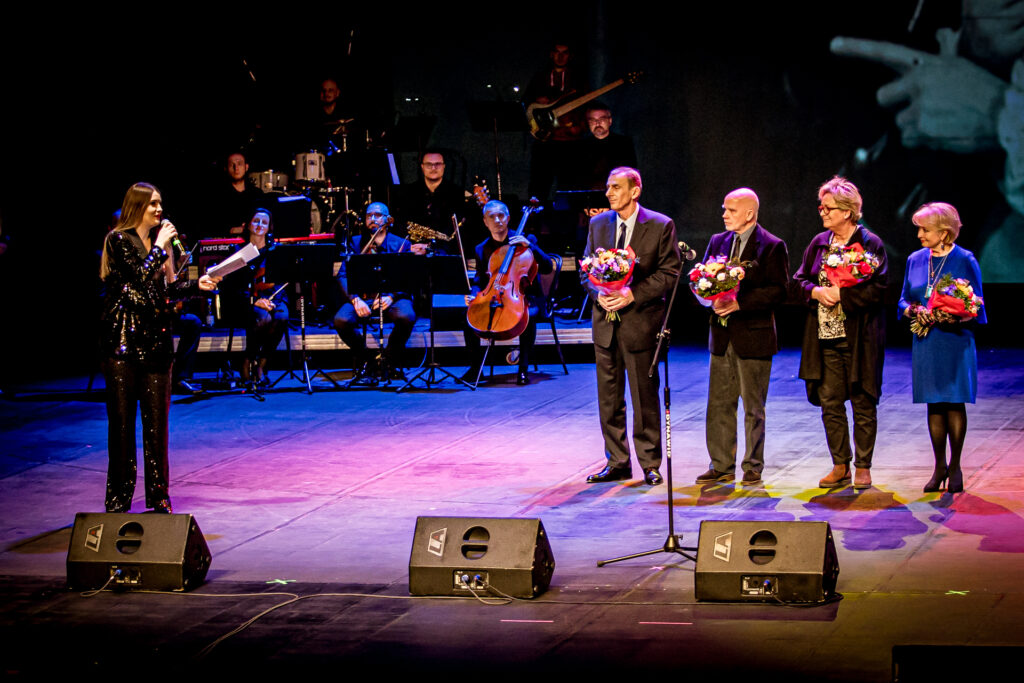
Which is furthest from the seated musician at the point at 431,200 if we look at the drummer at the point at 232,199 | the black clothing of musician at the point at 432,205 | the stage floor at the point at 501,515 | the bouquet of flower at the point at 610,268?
the bouquet of flower at the point at 610,268

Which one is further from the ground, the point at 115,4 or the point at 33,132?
the point at 115,4

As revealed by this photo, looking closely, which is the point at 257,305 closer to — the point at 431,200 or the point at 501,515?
the point at 431,200

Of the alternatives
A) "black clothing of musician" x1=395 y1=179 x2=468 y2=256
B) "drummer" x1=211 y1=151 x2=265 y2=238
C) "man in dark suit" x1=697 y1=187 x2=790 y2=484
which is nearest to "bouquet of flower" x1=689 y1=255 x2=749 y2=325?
"man in dark suit" x1=697 y1=187 x2=790 y2=484

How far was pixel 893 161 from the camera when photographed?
14688mm

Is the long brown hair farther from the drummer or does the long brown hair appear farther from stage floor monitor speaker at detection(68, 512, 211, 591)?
the drummer

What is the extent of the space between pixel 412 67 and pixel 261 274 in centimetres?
485

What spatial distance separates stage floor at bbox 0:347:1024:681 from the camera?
461cm

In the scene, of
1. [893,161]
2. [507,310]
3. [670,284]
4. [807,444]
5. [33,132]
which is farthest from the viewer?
[893,161]

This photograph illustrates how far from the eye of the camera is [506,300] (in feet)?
37.6

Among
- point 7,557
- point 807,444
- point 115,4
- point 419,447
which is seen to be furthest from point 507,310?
point 115,4

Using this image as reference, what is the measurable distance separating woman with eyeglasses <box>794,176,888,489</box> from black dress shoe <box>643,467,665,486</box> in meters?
0.99

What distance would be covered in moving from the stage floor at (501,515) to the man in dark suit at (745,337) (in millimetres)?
250

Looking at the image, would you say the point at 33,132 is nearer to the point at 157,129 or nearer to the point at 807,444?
the point at 157,129

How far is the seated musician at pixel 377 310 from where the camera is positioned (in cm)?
1214
